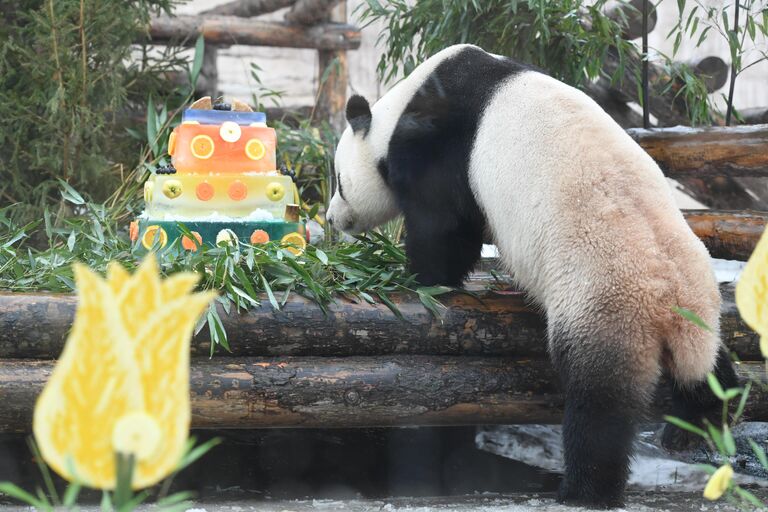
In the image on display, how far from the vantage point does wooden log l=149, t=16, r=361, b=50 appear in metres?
6.11

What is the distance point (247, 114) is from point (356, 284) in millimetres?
946

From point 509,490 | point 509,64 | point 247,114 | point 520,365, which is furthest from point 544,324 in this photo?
point 247,114

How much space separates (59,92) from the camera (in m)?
4.66

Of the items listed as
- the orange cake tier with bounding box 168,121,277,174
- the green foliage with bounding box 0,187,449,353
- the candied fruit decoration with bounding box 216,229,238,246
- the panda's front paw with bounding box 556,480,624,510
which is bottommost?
the panda's front paw with bounding box 556,480,624,510

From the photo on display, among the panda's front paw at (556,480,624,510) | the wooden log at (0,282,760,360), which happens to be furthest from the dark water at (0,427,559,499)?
the panda's front paw at (556,480,624,510)

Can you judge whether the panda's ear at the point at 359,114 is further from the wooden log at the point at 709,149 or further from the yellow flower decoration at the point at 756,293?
the yellow flower decoration at the point at 756,293

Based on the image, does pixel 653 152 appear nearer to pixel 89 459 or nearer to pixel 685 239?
pixel 685 239

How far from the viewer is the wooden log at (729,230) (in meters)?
3.56

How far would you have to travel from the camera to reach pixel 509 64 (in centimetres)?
299

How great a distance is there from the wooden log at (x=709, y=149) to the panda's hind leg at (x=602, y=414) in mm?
1773

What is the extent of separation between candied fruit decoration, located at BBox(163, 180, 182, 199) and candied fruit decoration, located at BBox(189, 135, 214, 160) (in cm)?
15

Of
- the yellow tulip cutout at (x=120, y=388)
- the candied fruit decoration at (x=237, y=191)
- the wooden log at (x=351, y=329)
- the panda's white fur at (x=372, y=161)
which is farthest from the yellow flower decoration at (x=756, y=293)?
the candied fruit decoration at (x=237, y=191)

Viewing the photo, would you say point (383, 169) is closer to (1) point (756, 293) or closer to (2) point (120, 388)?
(1) point (756, 293)

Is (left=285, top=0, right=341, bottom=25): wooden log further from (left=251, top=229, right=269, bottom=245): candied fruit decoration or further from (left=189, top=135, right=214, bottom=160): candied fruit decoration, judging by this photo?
(left=251, top=229, right=269, bottom=245): candied fruit decoration
